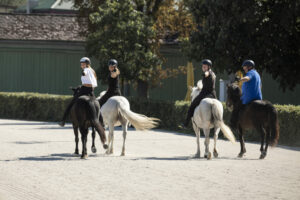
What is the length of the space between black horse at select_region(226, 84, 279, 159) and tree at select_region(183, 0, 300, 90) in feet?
31.2

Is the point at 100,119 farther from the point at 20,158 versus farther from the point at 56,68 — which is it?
the point at 56,68

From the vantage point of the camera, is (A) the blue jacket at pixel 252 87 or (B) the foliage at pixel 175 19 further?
(B) the foliage at pixel 175 19

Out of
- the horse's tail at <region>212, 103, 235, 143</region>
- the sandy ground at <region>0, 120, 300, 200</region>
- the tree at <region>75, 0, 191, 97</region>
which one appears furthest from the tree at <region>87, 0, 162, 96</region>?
the horse's tail at <region>212, 103, 235, 143</region>

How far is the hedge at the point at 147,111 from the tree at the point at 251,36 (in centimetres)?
279

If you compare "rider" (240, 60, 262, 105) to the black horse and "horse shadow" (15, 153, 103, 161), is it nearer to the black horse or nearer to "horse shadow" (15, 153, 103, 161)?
the black horse

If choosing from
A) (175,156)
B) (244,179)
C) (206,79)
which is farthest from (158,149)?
(244,179)

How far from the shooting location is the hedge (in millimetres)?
18484

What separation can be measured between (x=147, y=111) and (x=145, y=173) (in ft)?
48.8

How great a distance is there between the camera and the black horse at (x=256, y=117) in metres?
14.3

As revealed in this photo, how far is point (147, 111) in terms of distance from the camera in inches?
1045

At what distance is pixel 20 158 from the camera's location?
14.1 m

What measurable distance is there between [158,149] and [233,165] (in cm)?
397

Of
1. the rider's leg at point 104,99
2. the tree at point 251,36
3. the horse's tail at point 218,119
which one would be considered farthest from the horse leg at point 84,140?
the tree at point 251,36

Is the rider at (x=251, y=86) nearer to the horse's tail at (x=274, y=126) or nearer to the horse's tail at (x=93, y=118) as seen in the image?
the horse's tail at (x=274, y=126)
